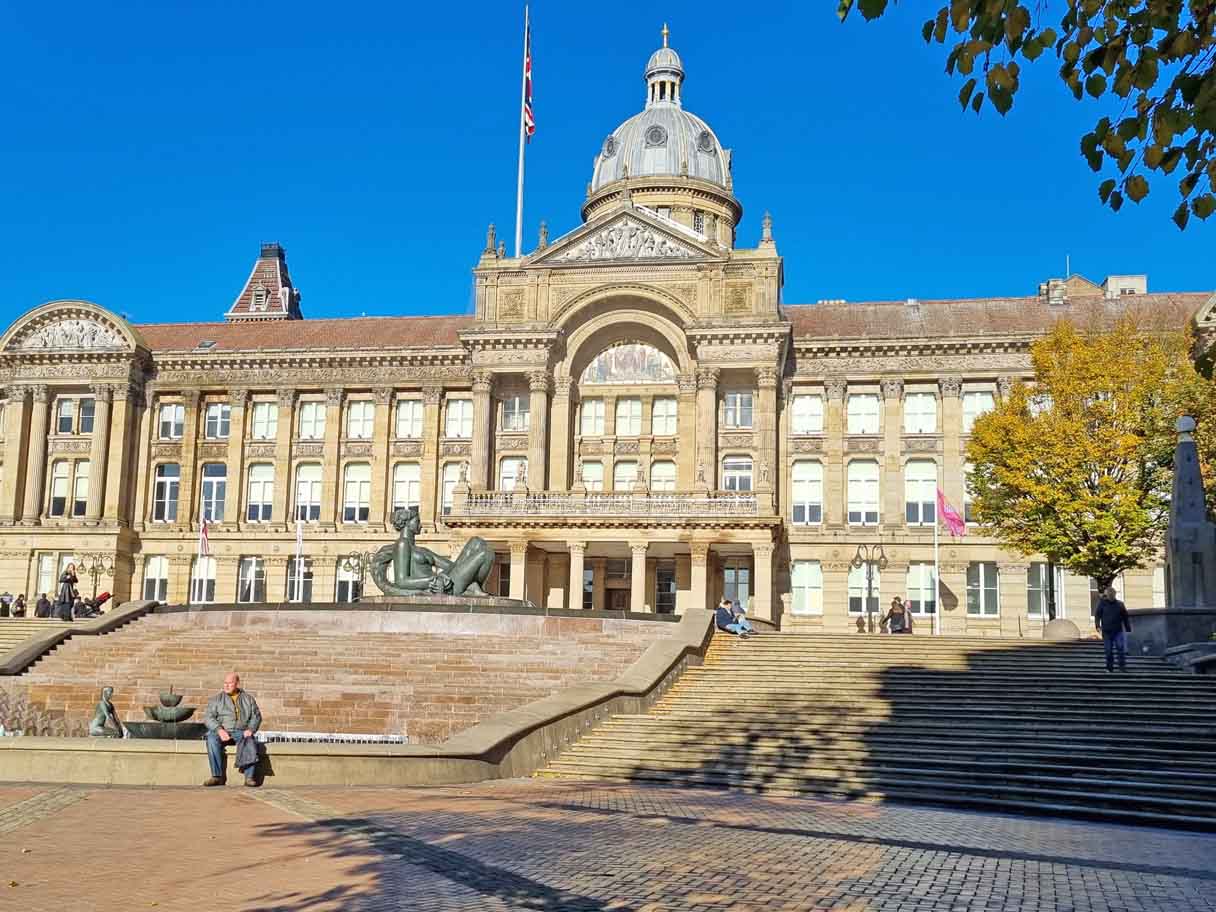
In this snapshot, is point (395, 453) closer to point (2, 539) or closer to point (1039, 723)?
point (2, 539)

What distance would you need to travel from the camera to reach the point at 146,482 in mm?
61438

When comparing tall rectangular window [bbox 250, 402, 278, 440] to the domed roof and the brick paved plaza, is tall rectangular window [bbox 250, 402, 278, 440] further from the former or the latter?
the brick paved plaza

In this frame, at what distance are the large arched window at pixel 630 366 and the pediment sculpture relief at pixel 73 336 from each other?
2380cm

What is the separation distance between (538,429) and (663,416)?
19.5 feet

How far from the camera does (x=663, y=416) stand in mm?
56594

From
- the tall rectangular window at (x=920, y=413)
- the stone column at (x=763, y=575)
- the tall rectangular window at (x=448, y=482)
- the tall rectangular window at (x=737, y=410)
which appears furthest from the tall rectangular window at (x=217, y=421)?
the tall rectangular window at (x=920, y=413)

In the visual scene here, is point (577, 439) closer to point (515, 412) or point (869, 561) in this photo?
point (515, 412)

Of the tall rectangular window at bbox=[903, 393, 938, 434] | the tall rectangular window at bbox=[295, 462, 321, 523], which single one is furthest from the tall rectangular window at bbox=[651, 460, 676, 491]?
the tall rectangular window at bbox=[295, 462, 321, 523]

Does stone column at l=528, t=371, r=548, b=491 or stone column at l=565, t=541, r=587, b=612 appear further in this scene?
stone column at l=528, t=371, r=548, b=491

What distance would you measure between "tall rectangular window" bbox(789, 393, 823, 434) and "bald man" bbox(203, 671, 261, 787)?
4168cm

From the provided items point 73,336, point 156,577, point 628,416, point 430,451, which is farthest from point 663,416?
point 73,336

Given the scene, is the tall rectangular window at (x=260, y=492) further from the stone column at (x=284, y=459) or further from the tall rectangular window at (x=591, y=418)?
the tall rectangular window at (x=591, y=418)

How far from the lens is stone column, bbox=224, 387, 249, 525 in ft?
198

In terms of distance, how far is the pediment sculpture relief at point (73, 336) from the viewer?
6119cm
